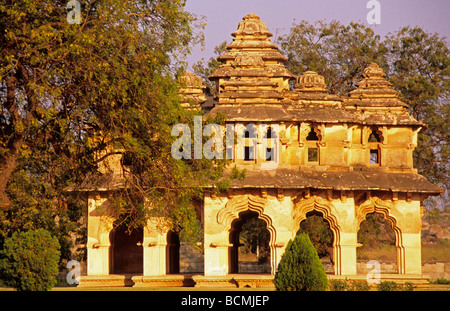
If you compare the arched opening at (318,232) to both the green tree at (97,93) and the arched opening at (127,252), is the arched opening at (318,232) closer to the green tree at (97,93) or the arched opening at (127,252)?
the arched opening at (127,252)

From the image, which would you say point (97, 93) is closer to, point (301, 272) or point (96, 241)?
point (301, 272)

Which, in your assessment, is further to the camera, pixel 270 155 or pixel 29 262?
pixel 270 155

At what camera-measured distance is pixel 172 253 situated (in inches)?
1289

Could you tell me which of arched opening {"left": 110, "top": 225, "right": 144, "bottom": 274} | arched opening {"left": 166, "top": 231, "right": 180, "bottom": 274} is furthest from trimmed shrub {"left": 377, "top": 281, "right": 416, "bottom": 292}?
arched opening {"left": 110, "top": 225, "right": 144, "bottom": 274}

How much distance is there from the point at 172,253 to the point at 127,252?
75.4 inches

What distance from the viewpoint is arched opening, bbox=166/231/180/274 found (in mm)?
31594

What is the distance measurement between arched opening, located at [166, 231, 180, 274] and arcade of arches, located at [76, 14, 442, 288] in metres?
0.03

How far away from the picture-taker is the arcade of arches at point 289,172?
96.7ft

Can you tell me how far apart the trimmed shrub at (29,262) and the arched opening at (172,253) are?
8592 mm

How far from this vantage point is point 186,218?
24.8 m

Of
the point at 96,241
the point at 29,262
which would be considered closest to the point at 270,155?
the point at 96,241

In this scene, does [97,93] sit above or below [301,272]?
above

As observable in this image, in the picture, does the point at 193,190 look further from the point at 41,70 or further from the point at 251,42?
the point at 251,42
